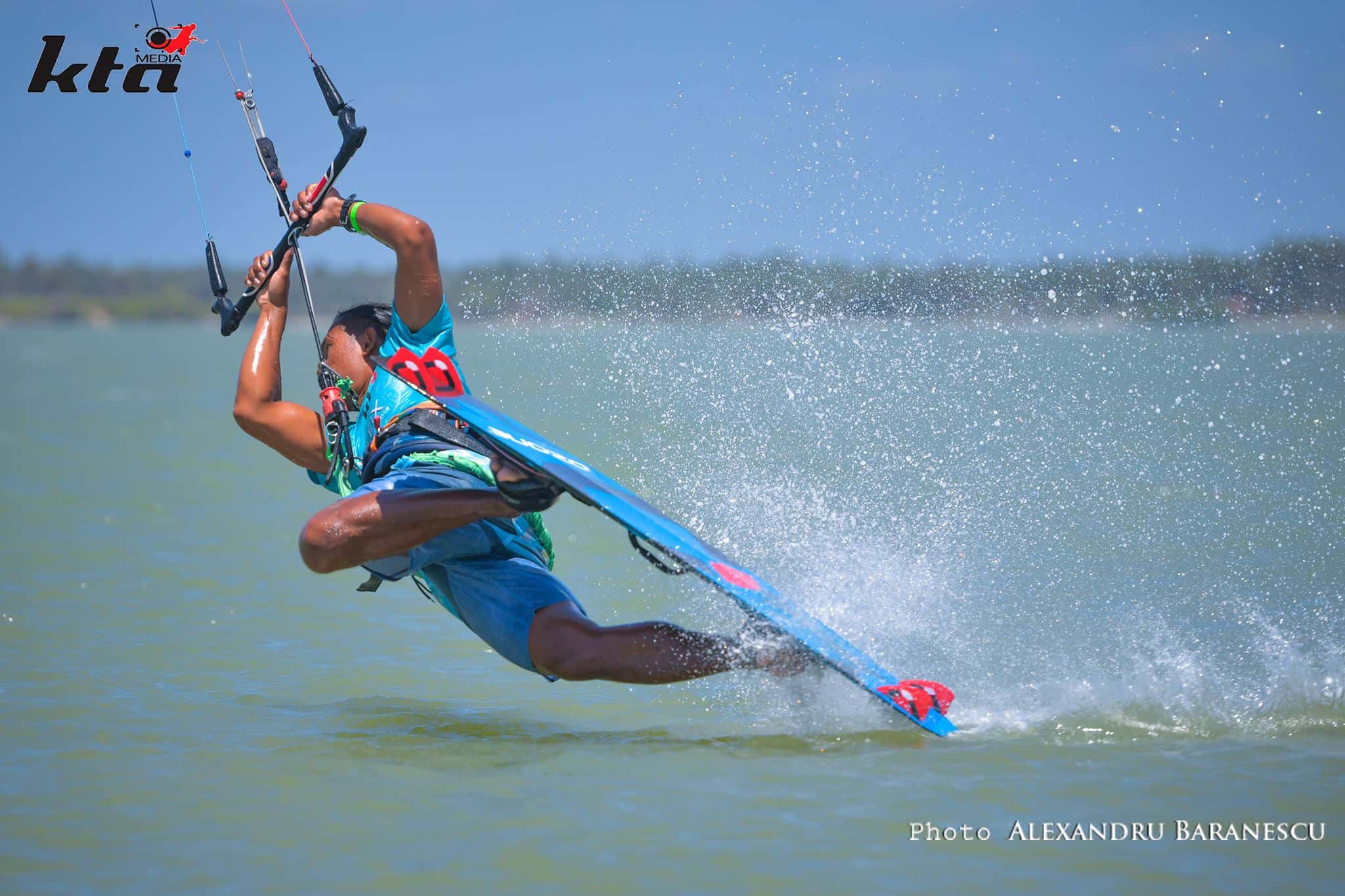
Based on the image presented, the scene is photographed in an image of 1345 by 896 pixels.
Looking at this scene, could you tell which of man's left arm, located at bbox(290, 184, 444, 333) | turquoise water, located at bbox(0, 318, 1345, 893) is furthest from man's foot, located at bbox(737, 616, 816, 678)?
man's left arm, located at bbox(290, 184, 444, 333)

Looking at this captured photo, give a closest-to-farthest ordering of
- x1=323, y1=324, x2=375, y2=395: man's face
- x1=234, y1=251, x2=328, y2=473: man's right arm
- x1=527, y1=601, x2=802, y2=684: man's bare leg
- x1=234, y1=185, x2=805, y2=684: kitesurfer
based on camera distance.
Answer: x1=234, y1=185, x2=805, y2=684: kitesurfer < x1=527, y1=601, x2=802, y2=684: man's bare leg < x1=234, y1=251, x2=328, y2=473: man's right arm < x1=323, y1=324, x2=375, y2=395: man's face

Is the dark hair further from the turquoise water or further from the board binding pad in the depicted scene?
the turquoise water

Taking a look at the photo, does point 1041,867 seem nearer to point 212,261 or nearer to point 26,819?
point 26,819

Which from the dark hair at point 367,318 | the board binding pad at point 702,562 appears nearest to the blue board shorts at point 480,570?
the board binding pad at point 702,562

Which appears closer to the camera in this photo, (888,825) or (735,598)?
(888,825)

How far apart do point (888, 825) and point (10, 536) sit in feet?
30.8

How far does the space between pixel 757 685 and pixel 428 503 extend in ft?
6.54

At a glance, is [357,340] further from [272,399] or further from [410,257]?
[410,257]

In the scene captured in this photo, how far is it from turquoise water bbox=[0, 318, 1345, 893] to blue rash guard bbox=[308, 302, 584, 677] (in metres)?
0.54

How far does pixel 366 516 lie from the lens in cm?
486

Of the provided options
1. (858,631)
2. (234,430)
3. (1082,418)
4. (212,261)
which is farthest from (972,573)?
(234,430)

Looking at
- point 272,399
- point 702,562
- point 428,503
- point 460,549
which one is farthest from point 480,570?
point 272,399

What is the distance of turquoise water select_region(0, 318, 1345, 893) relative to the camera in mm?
4082

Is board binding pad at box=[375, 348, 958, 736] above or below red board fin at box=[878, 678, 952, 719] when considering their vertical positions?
above
